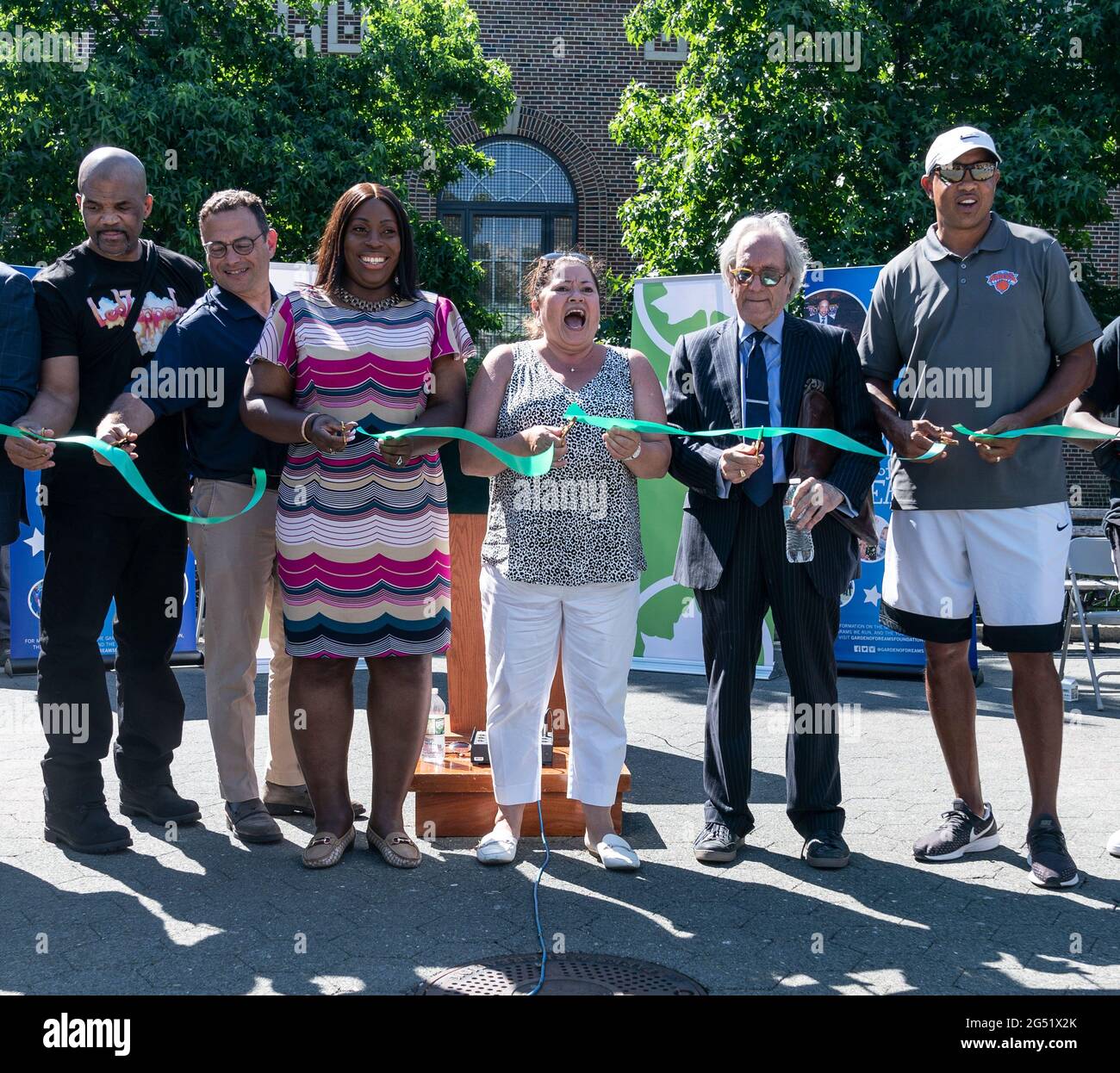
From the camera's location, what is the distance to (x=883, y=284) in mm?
4520

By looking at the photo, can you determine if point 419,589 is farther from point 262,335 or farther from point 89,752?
point 89,752

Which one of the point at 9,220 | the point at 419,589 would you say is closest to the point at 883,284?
the point at 419,589

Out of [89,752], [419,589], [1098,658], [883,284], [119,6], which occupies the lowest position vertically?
[1098,658]

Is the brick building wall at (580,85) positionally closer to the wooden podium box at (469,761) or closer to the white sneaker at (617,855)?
the wooden podium box at (469,761)

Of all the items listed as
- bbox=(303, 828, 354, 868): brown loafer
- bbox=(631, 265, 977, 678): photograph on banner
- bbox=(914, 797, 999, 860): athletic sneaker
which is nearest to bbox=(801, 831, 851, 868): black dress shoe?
bbox=(914, 797, 999, 860): athletic sneaker

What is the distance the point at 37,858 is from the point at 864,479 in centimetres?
327

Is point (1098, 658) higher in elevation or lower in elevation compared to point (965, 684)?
lower

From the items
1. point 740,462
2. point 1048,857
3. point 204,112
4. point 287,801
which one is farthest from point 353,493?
point 204,112

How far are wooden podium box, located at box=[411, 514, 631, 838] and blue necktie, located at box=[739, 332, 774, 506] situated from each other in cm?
125

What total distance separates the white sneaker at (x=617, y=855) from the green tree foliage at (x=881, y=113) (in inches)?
377

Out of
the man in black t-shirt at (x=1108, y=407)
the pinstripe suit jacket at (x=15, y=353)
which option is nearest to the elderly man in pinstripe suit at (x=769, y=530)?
the man in black t-shirt at (x=1108, y=407)

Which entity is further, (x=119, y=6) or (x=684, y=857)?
(x=119, y=6)

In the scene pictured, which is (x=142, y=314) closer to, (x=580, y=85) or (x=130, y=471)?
(x=130, y=471)

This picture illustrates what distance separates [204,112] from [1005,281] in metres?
10.7
